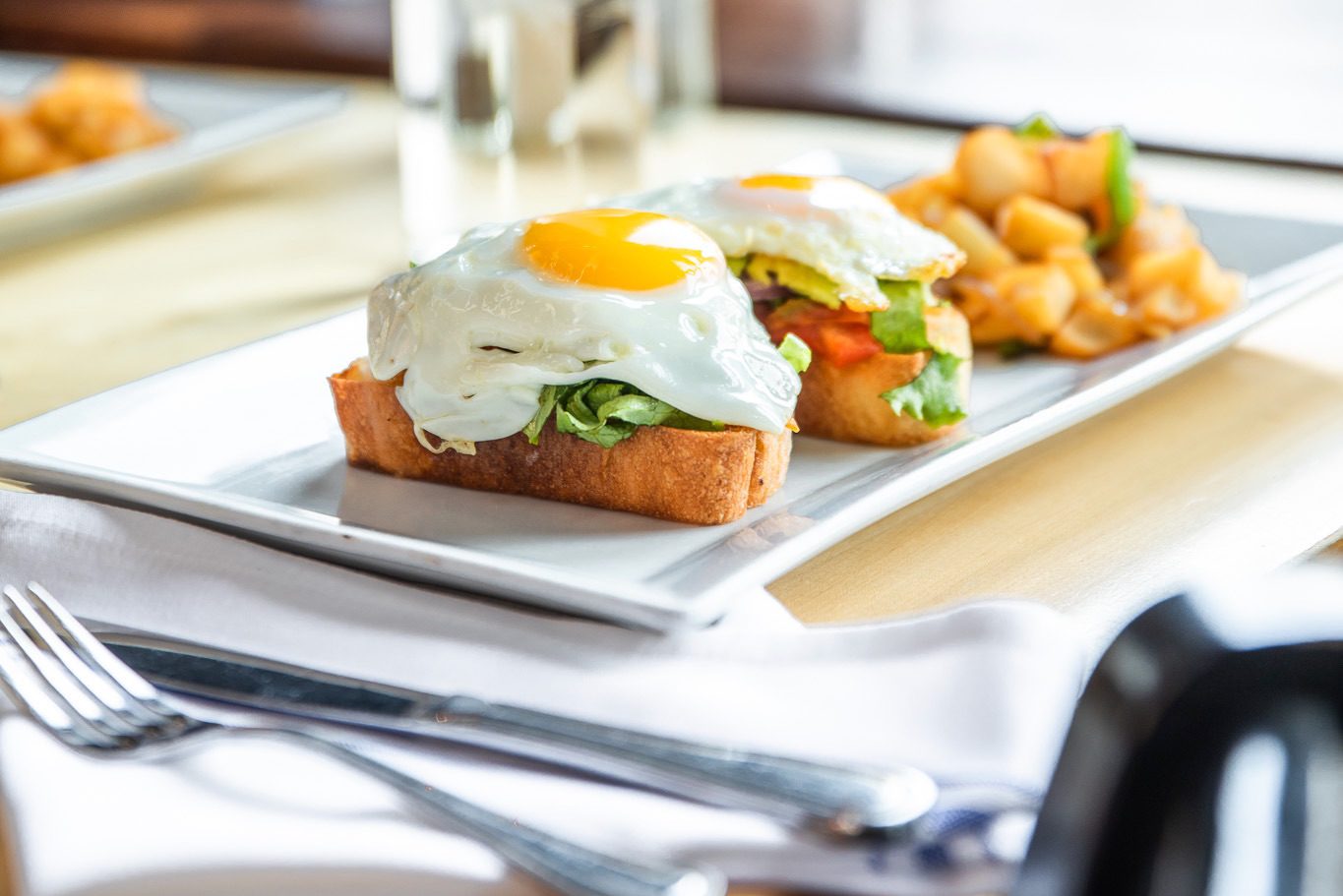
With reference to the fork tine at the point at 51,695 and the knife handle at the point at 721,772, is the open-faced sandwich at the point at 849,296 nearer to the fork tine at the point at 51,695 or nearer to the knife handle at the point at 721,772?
the knife handle at the point at 721,772

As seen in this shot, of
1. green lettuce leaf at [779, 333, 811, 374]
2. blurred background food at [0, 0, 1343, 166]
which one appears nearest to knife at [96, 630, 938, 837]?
green lettuce leaf at [779, 333, 811, 374]

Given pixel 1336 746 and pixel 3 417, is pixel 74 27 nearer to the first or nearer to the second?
pixel 3 417

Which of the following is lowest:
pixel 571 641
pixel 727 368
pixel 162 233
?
pixel 162 233

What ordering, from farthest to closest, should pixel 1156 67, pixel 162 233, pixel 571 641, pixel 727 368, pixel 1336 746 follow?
pixel 1156 67
pixel 162 233
pixel 727 368
pixel 571 641
pixel 1336 746

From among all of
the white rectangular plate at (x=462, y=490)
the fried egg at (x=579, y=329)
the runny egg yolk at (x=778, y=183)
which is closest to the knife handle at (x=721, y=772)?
the white rectangular plate at (x=462, y=490)

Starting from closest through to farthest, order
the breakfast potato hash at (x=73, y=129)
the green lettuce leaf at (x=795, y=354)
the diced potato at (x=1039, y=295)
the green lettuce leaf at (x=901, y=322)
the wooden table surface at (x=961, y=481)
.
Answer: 1. the wooden table surface at (x=961, y=481)
2. the green lettuce leaf at (x=795, y=354)
3. the green lettuce leaf at (x=901, y=322)
4. the diced potato at (x=1039, y=295)
5. the breakfast potato hash at (x=73, y=129)

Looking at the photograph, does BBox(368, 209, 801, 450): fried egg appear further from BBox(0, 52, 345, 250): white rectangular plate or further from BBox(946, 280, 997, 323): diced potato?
BBox(0, 52, 345, 250): white rectangular plate

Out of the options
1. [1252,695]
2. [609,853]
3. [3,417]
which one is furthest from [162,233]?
[1252,695]
